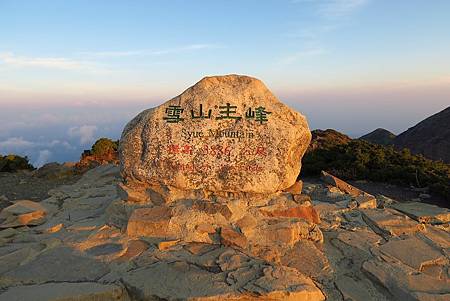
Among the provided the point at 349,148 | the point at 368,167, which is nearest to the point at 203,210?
the point at 368,167

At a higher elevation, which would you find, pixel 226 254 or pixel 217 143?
pixel 217 143

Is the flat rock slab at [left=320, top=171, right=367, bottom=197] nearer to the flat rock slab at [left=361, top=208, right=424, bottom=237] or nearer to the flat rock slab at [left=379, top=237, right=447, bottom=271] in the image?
the flat rock slab at [left=361, top=208, right=424, bottom=237]

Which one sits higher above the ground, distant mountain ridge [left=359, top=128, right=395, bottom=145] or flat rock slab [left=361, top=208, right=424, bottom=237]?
flat rock slab [left=361, top=208, right=424, bottom=237]

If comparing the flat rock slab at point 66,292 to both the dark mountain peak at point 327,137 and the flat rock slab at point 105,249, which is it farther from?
the dark mountain peak at point 327,137

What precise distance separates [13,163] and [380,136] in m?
29.3

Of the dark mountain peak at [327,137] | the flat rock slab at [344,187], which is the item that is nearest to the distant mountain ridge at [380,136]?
the dark mountain peak at [327,137]

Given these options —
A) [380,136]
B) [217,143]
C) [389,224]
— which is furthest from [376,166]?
[380,136]

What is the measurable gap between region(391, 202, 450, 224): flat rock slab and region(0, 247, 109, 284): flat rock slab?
5.04 meters

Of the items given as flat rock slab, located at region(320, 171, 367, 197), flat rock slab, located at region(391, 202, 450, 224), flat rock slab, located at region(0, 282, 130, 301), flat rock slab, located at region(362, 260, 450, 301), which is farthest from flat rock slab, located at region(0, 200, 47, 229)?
flat rock slab, located at region(391, 202, 450, 224)

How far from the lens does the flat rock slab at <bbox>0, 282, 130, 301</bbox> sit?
380 cm

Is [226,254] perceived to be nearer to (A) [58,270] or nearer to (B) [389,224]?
(A) [58,270]

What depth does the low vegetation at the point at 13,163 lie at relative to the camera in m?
13.5

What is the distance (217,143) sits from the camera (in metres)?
5.55

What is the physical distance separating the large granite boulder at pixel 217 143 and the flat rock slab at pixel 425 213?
2.61 m
